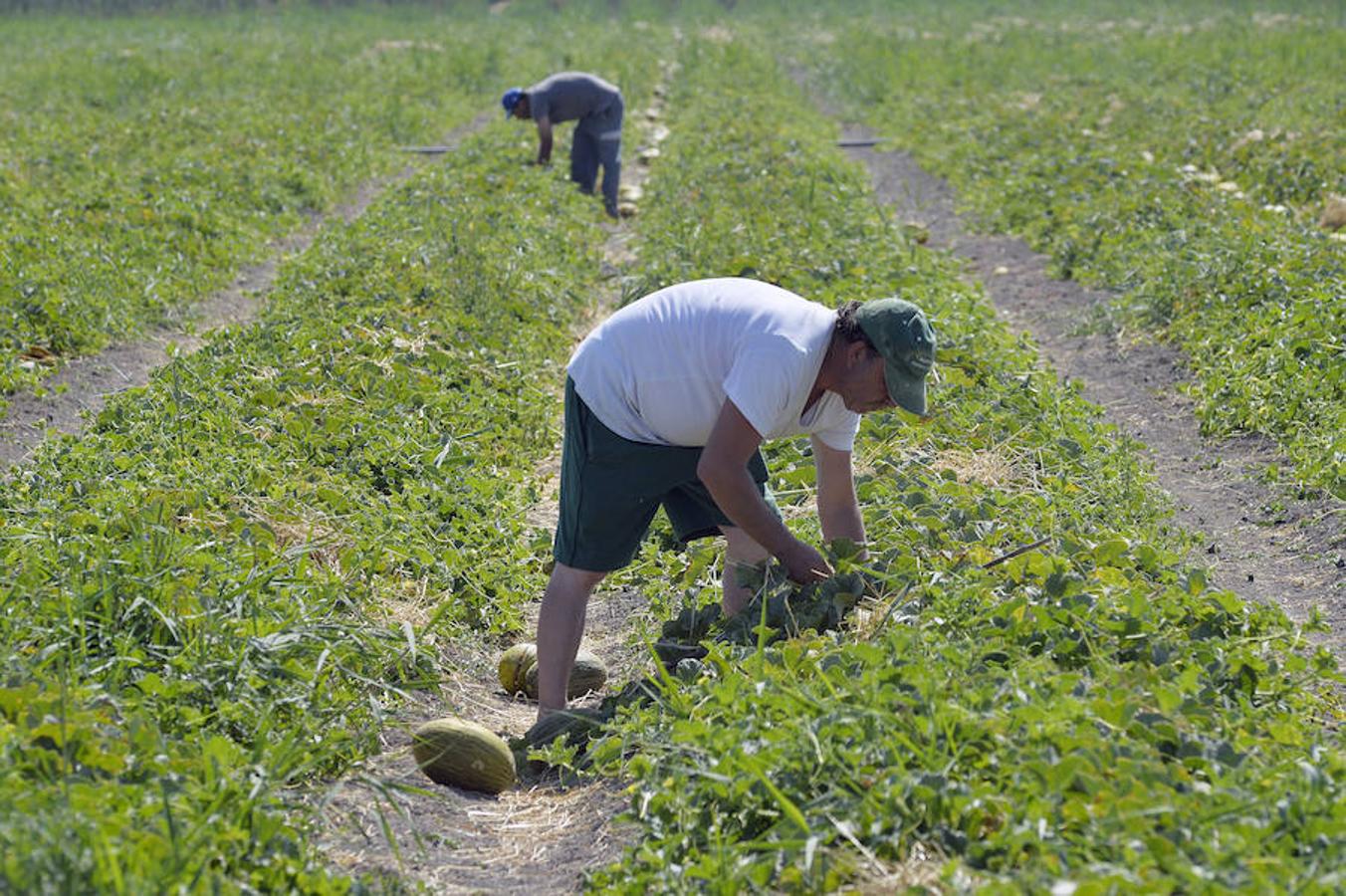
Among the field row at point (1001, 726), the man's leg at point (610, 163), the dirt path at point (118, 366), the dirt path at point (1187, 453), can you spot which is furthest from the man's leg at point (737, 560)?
the man's leg at point (610, 163)

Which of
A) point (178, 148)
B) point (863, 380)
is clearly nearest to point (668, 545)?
point (863, 380)

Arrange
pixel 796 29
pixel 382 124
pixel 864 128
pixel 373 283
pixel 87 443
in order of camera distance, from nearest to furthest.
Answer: pixel 87 443 → pixel 373 283 → pixel 382 124 → pixel 864 128 → pixel 796 29

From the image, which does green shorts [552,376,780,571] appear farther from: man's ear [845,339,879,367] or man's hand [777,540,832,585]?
man's ear [845,339,879,367]

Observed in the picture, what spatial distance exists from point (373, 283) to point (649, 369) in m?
4.50

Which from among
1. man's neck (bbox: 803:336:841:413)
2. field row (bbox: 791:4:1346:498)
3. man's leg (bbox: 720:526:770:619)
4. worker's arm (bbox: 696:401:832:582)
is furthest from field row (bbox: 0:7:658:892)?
field row (bbox: 791:4:1346:498)

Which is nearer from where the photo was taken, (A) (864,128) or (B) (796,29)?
(A) (864,128)

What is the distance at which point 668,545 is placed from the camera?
222 inches

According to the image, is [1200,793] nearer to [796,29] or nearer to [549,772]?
[549,772]

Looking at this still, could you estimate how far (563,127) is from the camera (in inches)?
606

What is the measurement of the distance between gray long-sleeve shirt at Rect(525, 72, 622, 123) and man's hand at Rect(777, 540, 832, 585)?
27.9 feet

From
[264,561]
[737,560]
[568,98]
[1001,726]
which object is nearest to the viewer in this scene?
[1001,726]

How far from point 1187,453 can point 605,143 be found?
21.4 ft

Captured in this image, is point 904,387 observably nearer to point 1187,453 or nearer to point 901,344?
point 901,344

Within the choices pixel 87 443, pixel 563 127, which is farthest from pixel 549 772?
pixel 563 127
